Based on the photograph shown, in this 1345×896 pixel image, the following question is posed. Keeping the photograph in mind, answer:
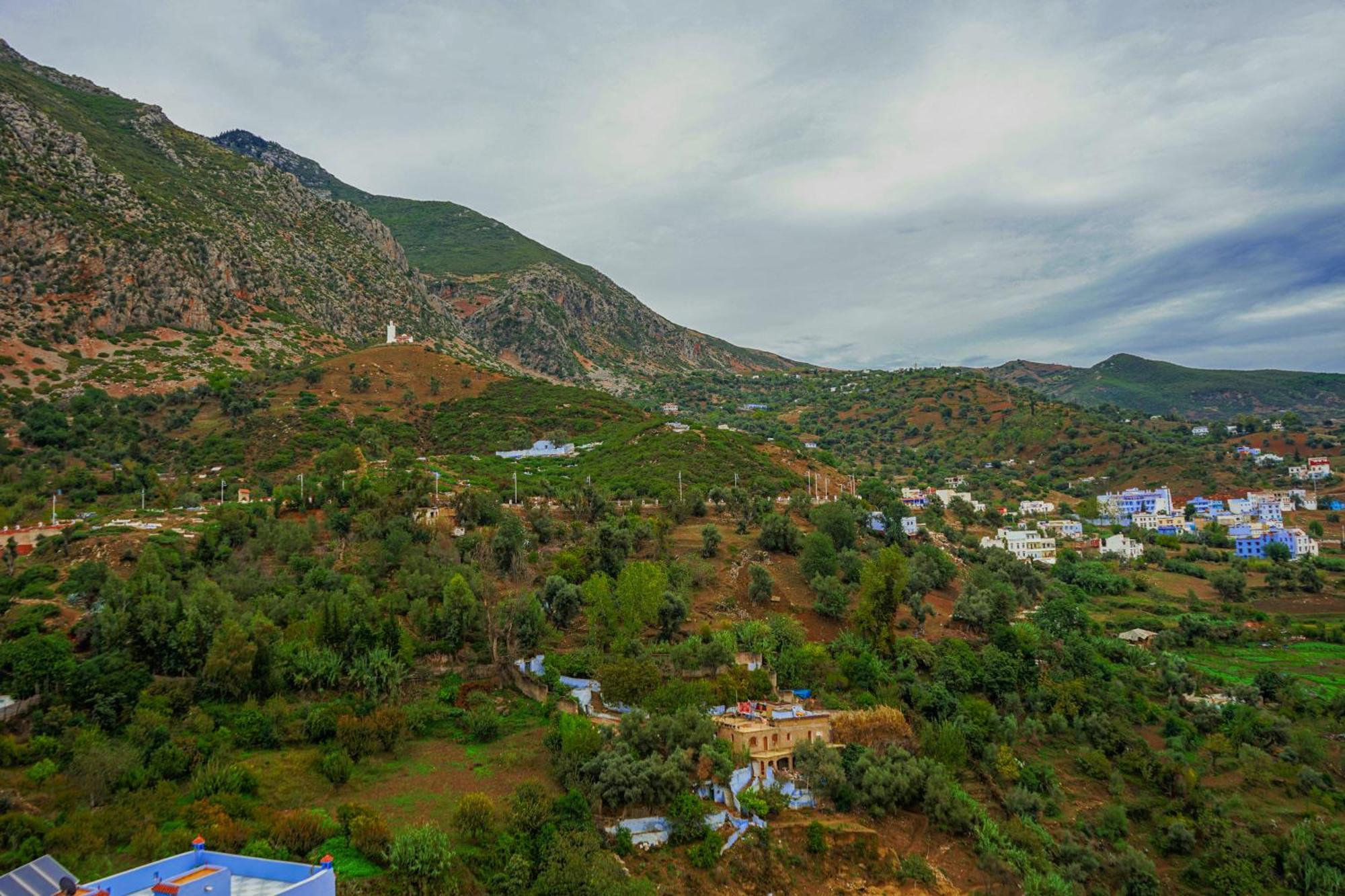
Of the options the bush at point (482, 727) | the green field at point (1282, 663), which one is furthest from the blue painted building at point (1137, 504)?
the bush at point (482, 727)

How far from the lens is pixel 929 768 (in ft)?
68.9

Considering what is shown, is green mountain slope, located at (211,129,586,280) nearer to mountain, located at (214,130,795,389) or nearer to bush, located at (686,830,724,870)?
mountain, located at (214,130,795,389)

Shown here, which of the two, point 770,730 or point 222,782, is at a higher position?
point 222,782

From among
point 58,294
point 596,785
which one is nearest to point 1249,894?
point 596,785

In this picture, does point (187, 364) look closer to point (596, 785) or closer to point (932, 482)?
point (596, 785)

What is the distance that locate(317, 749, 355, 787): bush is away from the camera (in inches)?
695

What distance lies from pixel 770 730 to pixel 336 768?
11006 millimetres

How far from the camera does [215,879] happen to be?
10734 mm

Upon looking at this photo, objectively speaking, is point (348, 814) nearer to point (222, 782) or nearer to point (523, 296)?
point (222, 782)

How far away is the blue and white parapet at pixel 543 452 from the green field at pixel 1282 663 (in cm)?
Result: 3863

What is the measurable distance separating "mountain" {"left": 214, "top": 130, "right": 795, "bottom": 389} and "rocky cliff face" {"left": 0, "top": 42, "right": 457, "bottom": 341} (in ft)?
84.1

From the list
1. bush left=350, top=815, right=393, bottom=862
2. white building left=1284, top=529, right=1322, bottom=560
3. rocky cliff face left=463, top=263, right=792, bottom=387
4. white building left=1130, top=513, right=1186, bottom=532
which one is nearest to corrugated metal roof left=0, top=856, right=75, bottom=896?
bush left=350, top=815, right=393, bottom=862

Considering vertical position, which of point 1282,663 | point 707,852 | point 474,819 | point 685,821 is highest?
point 474,819

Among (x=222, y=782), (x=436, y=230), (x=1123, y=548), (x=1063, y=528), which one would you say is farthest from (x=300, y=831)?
(x=436, y=230)
